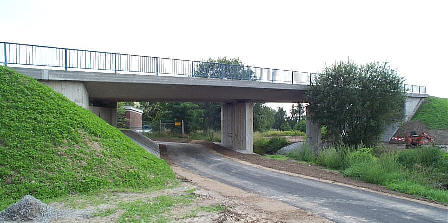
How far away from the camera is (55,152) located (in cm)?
1019

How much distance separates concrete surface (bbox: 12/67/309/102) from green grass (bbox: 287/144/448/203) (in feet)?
22.6

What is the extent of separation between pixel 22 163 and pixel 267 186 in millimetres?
7922

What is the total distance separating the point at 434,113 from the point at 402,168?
932 inches

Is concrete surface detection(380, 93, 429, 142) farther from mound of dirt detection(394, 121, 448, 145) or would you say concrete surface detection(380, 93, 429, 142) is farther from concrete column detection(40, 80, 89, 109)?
concrete column detection(40, 80, 89, 109)

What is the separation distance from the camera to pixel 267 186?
12.1 meters

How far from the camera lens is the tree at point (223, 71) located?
20516mm

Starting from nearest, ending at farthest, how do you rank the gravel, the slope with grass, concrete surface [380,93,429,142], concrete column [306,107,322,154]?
the gravel
concrete column [306,107,322,154]
the slope with grass
concrete surface [380,93,429,142]

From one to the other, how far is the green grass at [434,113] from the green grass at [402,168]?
17.2 metres

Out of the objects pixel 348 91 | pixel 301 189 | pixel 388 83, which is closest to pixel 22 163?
pixel 301 189

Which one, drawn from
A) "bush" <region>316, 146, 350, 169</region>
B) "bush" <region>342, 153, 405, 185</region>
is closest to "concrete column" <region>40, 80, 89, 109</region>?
"bush" <region>316, 146, 350, 169</region>

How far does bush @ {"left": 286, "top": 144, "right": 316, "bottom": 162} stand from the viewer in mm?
20464

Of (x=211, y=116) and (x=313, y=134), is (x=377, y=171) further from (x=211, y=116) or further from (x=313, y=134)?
(x=211, y=116)

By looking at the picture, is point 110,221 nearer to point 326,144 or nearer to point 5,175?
point 5,175

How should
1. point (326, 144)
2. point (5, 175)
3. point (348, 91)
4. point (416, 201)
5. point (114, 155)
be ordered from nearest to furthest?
point (5, 175)
point (416, 201)
point (114, 155)
point (348, 91)
point (326, 144)
